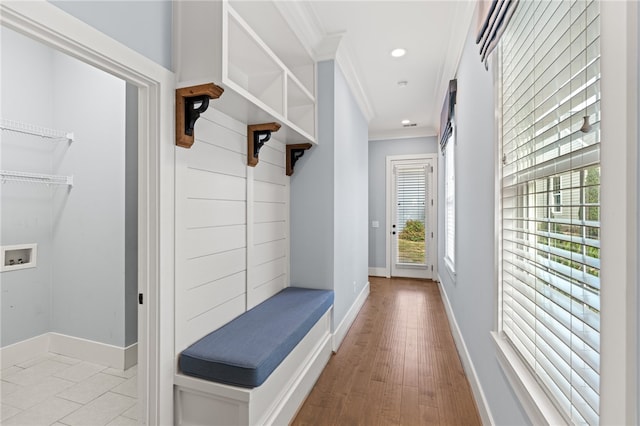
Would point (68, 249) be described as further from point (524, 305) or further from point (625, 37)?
point (625, 37)

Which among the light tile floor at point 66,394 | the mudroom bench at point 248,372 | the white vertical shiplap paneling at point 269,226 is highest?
the white vertical shiplap paneling at point 269,226

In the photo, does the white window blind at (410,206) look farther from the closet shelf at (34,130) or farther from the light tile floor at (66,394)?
the closet shelf at (34,130)

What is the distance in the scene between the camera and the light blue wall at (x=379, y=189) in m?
5.87

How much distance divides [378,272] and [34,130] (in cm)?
512

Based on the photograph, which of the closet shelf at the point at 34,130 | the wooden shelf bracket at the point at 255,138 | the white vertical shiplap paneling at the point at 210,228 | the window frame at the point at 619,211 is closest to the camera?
the window frame at the point at 619,211

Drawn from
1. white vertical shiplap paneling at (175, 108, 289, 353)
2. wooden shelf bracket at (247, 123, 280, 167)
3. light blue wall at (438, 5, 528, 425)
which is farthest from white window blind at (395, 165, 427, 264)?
wooden shelf bracket at (247, 123, 280, 167)

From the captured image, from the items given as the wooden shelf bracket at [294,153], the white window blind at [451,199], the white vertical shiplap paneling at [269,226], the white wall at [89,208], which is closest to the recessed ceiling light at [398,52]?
the white window blind at [451,199]

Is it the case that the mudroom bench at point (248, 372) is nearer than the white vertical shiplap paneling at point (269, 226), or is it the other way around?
the mudroom bench at point (248, 372)

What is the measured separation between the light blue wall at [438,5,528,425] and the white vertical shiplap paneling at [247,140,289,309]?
148 centimetres

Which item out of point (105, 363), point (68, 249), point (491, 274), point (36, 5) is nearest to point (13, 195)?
point (68, 249)

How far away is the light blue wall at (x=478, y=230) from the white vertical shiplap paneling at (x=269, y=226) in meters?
1.48

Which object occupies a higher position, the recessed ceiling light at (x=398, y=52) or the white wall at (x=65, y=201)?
the recessed ceiling light at (x=398, y=52)

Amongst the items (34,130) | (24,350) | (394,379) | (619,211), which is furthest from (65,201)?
(619,211)

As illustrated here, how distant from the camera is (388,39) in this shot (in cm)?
277
